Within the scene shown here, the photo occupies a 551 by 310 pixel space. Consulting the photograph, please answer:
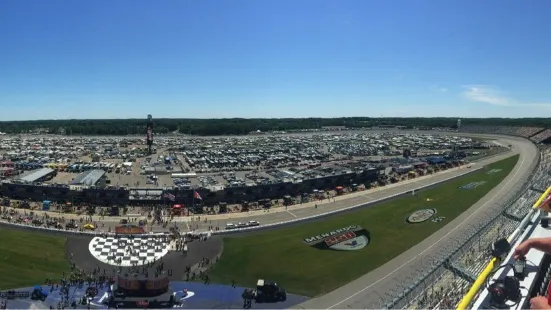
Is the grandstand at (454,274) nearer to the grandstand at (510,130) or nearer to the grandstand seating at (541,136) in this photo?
the grandstand seating at (541,136)

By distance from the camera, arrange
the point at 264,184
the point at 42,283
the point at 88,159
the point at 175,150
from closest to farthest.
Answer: the point at 42,283, the point at 264,184, the point at 88,159, the point at 175,150

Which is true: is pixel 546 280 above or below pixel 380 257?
above

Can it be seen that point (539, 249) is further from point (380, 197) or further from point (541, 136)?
point (541, 136)

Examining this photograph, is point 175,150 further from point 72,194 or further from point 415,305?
point 415,305

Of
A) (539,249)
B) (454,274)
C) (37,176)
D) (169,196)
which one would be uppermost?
(539,249)

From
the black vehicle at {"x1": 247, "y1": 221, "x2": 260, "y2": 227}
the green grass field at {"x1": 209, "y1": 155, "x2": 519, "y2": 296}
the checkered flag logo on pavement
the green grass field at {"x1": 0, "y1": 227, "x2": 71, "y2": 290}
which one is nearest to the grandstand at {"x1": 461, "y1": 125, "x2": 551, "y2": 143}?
the green grass field at {"x1": 209, "y1": 155, "x2": 519, "y2": 296}

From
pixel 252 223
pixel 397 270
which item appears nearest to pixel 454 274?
pixel 397 270

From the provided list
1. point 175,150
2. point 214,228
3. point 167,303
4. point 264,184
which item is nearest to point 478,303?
point 167,303
